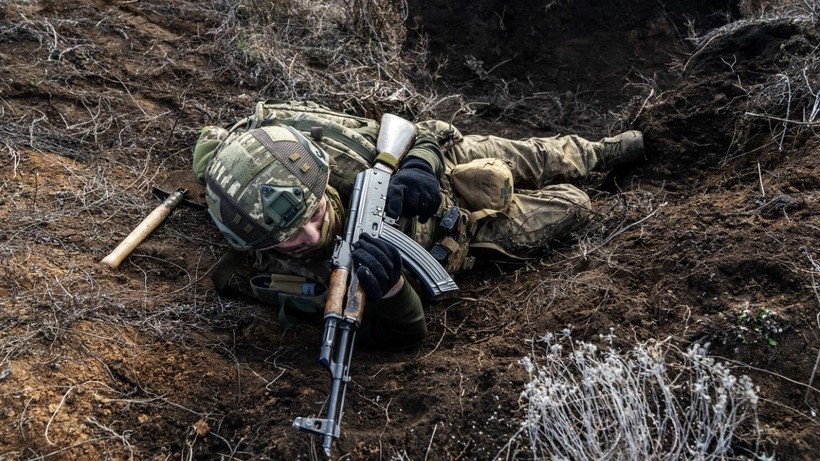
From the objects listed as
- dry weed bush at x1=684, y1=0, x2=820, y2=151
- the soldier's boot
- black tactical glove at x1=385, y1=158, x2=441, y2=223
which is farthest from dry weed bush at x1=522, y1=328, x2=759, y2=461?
the soldier's boot

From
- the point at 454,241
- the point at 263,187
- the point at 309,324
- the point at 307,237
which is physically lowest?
the point at 309,324

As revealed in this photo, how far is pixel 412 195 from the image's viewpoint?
372 centimetres

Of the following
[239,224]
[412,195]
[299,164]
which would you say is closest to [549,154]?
[412,195]

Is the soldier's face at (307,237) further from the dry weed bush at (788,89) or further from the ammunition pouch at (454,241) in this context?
the dry weed bush at (788,89)

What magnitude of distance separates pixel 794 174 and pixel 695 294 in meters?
1.04

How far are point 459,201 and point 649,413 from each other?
6.83 ft

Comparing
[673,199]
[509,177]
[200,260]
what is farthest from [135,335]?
[673,199]

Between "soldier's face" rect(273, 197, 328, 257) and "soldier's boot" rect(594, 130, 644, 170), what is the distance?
2.13 metres

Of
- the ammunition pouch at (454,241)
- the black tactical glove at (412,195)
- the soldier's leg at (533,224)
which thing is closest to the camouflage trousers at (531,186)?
the soldier's leg at (533,224)

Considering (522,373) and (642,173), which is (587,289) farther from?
(642,173)

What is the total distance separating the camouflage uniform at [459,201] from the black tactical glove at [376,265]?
8.0 inches

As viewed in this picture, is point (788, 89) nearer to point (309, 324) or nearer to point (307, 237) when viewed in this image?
point (307, 237)

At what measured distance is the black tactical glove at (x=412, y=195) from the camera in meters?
3.64

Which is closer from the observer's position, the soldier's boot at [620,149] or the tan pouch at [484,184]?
the tan pouch at [484,184]
